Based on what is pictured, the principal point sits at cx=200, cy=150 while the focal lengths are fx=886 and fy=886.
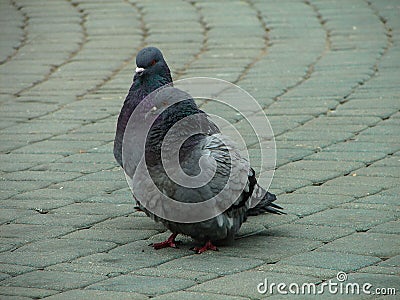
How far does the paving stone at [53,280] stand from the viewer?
359 cm

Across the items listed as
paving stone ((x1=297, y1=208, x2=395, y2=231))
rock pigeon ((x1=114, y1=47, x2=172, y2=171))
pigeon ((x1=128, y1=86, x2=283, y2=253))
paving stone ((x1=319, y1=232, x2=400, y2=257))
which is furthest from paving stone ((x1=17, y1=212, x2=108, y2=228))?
paving stone ((x1=319, y1=232, x2=400, y2=257))

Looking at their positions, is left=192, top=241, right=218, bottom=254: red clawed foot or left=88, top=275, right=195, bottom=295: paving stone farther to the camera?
left=192, top=241, right=218, bottom=254: red clawed foot

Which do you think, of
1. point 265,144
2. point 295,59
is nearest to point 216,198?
point 265,144

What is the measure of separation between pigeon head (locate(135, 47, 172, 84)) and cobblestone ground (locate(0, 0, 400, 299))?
72 centimetres

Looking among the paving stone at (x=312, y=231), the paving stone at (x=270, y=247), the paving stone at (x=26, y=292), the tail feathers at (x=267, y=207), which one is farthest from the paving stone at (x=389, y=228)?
the paving stone at (x=26, y=292)

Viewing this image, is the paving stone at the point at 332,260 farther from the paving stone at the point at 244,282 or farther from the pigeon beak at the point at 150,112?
the pigeon beak at the point at 150,112

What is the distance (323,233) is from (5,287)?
155 cm

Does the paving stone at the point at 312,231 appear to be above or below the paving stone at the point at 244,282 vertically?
below


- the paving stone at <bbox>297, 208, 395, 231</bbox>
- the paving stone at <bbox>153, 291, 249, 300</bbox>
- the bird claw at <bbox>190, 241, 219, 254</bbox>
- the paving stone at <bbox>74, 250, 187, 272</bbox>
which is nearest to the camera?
the paving stone at <bbox>153, 291, 249, 300</bbox>

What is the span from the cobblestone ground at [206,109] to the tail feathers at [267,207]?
2.0 inches
